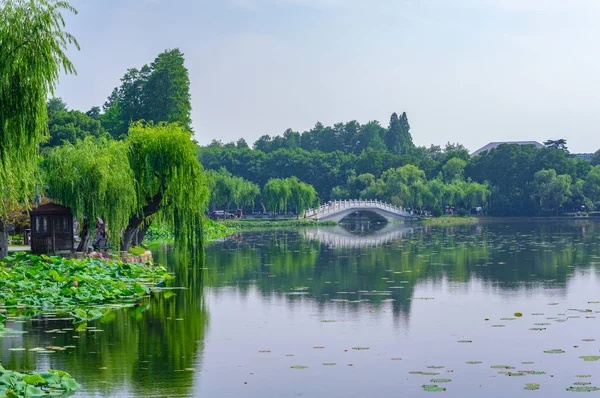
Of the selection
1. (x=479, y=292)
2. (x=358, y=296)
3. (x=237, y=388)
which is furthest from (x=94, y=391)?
(x=479, y=292)

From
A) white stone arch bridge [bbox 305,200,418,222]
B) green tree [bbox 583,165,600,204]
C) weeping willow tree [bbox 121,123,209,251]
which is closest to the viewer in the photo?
weeping willow tree [bbox 121,123,209,251]

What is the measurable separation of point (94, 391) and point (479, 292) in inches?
497

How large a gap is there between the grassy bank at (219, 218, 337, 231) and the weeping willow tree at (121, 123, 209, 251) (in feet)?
126

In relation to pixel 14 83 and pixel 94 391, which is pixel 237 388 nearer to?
pixel 94 391

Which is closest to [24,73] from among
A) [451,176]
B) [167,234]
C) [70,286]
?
[70,286]

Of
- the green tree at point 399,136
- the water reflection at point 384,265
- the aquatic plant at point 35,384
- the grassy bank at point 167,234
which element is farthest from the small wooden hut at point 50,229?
the green tree at point 399,136

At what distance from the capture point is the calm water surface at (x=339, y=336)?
1172 centimetres

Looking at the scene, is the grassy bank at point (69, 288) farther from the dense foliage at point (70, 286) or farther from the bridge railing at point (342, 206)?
the bridge railing at point (342, 206)

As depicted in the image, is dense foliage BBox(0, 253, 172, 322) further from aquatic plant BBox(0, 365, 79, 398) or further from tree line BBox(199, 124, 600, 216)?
tree line BBox(199, 124, 600, 216)

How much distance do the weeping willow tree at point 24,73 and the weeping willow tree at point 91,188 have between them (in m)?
11.0

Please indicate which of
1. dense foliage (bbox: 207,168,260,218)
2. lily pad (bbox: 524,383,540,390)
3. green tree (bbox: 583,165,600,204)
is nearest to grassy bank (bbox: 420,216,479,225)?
green tree (bbox: 583,165,600,204)

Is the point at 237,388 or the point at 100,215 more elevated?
the point at 100,215

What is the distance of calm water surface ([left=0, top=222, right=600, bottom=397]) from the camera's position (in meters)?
11.7

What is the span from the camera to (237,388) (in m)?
11.4
